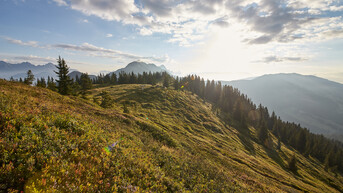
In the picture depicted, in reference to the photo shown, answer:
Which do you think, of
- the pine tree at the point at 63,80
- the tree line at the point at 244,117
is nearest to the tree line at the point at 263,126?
the tree line at the point at 244,117

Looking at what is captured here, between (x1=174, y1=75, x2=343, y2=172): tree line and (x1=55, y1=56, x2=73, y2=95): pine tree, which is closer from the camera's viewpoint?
(x1=55, y1=56, x2=73, y2=95): pine tree

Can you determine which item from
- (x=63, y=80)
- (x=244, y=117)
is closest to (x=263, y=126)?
(x=244, y=117)

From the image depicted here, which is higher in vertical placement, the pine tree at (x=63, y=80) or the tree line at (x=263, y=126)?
the pine tree at (x=63, y=80)

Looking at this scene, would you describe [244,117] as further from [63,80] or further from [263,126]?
[63,80]

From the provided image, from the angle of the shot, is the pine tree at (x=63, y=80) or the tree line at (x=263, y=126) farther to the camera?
the tree line at (x=263, y=126)

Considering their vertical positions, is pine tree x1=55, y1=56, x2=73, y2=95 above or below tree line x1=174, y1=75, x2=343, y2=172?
above

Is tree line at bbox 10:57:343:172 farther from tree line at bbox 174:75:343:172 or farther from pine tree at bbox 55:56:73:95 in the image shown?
pine tree at bbox 55:56:73:95

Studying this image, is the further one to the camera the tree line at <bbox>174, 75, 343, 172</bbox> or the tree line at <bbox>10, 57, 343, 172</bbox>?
the tree line at <bbox>174, 75, 343, 172</bbox>

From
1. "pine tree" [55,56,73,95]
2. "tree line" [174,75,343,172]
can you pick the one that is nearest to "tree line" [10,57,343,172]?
"tree line" [174,75,343,172]

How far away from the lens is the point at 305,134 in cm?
13500

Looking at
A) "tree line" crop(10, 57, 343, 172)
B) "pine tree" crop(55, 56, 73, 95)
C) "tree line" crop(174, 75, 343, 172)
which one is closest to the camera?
"pine tree" crop(55, 56, 73, 95)

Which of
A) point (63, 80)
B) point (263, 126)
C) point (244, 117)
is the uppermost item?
point (63, 80)

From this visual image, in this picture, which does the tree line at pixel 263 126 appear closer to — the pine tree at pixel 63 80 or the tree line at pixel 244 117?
the tree line at pixel 244 117

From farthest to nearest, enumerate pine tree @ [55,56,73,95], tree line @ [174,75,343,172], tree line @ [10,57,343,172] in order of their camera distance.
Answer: tree line @ [174,75,343,172]
tree line @ [10,57,343,172]
pine tree @ [55,56,73,95]
